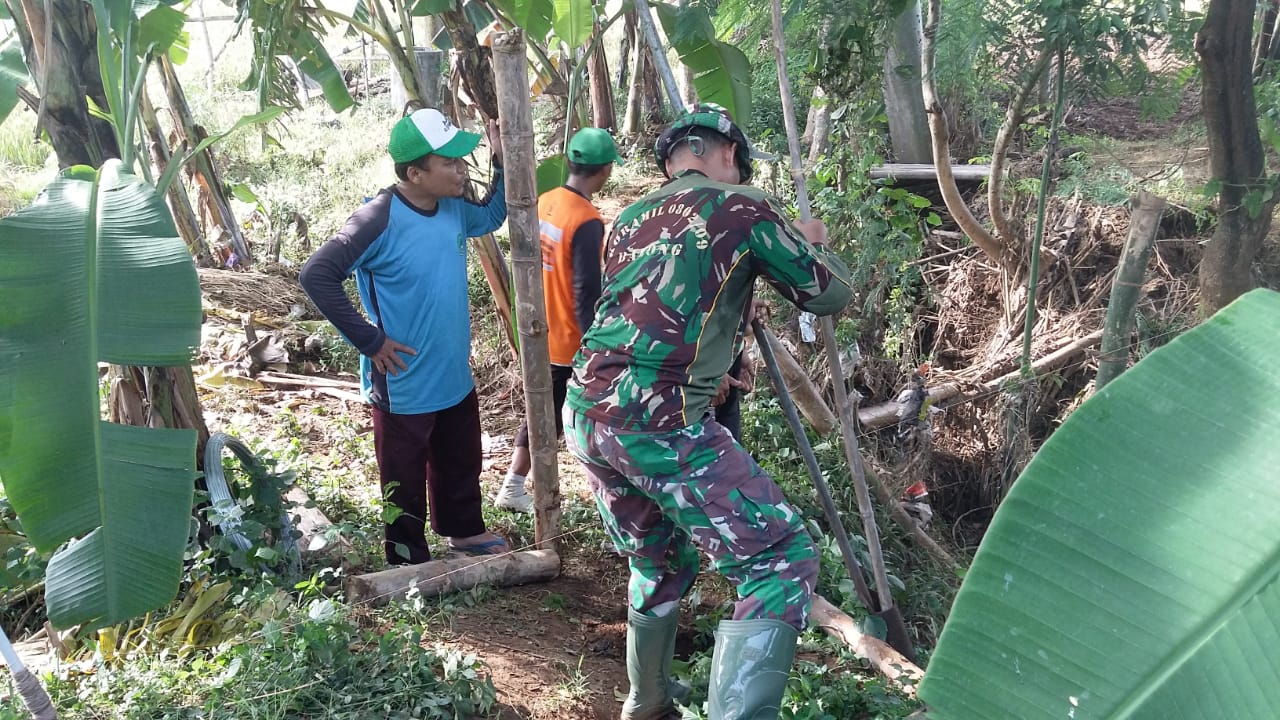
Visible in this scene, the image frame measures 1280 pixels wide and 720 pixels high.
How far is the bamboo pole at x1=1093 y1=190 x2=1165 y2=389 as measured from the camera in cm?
272

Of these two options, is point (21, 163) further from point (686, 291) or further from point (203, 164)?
point (686, 291)

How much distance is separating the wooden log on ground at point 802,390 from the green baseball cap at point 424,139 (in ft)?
4.44

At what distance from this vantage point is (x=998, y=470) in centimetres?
532

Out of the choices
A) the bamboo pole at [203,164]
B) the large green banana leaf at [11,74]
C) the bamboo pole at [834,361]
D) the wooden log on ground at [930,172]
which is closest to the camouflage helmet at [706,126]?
the bamboo pole at [834,361]

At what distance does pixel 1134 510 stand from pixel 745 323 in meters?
2.06

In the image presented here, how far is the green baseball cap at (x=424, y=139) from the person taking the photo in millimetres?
3166

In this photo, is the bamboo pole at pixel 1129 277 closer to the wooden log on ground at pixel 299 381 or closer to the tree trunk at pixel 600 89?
the wooden log on ground at pixel 299 381

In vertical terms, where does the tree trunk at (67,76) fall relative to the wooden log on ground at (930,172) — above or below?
above

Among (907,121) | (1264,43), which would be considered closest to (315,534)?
(1264,43)

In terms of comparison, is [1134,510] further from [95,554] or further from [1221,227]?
[1221,227]

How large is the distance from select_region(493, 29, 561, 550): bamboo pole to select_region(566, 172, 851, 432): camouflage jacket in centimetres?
69

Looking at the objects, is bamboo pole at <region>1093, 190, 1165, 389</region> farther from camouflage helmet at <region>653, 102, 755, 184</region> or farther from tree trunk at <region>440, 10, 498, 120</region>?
tree trunk at <region>440, 10, 498, 120</region>

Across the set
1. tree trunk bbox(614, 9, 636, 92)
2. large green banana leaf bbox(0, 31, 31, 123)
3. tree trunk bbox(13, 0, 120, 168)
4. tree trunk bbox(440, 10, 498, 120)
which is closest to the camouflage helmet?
tree trunk bbox(440, 10, 498, 120)

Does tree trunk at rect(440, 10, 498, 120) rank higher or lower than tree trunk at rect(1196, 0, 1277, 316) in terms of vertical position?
higher
